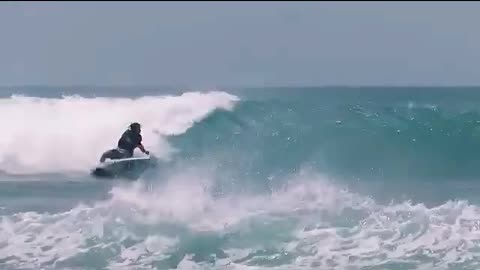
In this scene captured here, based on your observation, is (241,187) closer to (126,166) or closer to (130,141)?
(126,166)

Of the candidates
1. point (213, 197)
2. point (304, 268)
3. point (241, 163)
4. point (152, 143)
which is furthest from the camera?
point (152, 143)

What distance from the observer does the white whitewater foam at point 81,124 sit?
2034 cm

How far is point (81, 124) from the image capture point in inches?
877

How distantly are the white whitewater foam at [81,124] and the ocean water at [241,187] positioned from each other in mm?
52

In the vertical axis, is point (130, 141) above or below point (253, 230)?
above

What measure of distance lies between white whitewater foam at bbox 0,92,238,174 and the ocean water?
0.05 metres

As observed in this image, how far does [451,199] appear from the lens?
1683cm

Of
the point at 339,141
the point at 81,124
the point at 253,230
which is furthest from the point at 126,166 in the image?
the point at 339,141

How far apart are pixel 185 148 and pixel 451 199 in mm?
6310

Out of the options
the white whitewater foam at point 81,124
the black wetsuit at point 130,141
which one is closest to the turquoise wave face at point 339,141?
the white whitewater foam at point 81,124

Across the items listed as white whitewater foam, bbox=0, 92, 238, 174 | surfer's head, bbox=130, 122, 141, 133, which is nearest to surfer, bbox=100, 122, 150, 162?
surfer's head, bbox=130, 122, 141, 133

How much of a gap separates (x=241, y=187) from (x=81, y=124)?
6.92 meters

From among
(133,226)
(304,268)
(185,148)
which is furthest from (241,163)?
(304,268)

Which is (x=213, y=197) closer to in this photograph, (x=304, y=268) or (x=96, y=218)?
(x=96, y=218)
